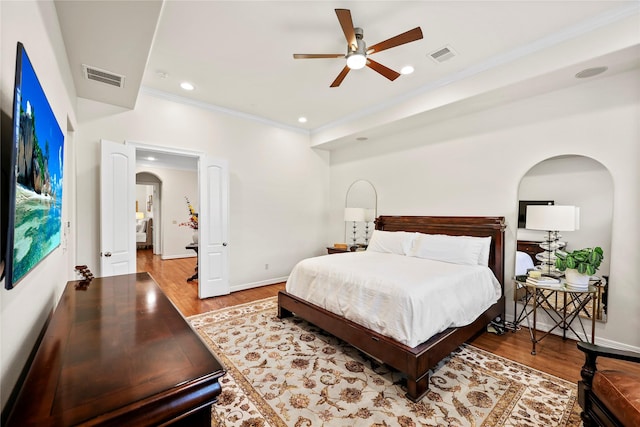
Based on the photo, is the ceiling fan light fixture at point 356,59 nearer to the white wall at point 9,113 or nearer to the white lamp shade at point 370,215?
the white wall at point 9,113

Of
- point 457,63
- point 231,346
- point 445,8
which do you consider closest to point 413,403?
point 231,346

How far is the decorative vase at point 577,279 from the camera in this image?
257 cm

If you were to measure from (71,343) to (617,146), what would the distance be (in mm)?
4434

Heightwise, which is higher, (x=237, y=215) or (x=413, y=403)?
(x=237, y=215)

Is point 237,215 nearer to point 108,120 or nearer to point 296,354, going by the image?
point 108,120

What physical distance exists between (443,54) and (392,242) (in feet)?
7.91

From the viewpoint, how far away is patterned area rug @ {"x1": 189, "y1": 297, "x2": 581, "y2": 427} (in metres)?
1.83

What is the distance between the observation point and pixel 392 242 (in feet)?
13.3

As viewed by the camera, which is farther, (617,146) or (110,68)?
(617,146)

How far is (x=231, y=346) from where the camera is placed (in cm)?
277

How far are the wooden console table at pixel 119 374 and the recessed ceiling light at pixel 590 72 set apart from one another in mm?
3886

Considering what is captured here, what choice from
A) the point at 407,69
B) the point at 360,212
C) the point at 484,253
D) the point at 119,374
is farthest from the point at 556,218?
the point at 119,374

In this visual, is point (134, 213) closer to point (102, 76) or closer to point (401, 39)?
point (102, 76)

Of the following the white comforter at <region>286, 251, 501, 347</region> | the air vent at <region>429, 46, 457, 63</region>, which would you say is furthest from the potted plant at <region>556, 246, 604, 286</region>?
the air vent at <region>429, 46, 457, 63</region>
